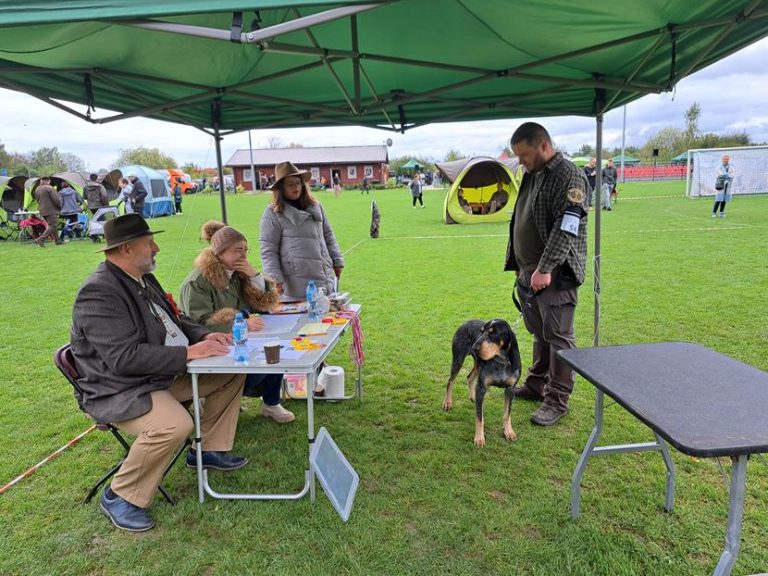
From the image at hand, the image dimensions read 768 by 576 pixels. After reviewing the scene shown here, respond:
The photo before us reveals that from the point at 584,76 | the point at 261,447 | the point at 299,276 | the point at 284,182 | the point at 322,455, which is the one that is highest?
the point at 584,76

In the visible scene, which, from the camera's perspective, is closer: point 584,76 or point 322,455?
point 322,455

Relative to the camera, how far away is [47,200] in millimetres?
12680

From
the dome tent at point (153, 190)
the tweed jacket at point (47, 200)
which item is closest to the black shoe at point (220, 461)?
the tweed jacket at point (47, 200)

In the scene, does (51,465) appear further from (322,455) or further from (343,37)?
(343,37)

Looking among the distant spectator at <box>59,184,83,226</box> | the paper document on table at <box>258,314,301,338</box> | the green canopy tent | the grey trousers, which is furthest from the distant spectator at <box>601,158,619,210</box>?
the paper document on table at <box>258,314,301,338</box>

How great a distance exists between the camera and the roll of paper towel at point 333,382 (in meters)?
4.00

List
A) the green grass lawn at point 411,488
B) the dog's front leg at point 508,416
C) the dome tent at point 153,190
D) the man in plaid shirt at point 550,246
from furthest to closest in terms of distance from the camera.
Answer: the dome tent at point 153,190, the dog's front leg at point 508,416, the man in plaid shirt at point 550,246, the green grass lawn at point 411,488

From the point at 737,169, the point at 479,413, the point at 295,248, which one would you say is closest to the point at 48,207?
the point at 295,248

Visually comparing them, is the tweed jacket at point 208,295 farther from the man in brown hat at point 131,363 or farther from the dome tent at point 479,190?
the dome tent at point 479,190

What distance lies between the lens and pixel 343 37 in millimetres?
3367

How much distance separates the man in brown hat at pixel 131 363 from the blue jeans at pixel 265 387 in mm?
730

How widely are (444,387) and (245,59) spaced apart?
290 centimetres

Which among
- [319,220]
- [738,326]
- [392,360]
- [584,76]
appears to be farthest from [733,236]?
[319,220]

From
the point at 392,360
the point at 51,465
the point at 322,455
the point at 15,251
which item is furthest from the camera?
the point at 15,251
